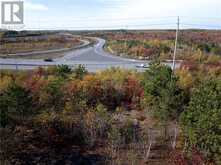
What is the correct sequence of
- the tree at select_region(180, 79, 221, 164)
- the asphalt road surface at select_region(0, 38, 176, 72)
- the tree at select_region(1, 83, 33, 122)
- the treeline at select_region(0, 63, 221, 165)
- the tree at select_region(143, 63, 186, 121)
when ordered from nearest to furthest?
the tree at select_region(180, 79, 221, 164) < the treeline at select_region(0, 63, 221, 165) < the tree at select_region(1, 83, 33, 122) < the tree at select_region(143, 63, 186, 121) < the asphalt road surface at select_region(0, 38, 176, 72)

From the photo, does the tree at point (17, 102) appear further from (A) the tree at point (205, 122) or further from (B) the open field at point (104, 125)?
(A) the tree at point (205, 122)

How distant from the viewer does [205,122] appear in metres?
14.4

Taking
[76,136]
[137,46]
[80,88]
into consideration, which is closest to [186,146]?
[76,136]

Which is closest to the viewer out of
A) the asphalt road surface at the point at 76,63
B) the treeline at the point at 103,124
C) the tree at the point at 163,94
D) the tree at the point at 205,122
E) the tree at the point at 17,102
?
the tree at the point at 205,122

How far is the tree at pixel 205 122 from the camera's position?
47.1 ft

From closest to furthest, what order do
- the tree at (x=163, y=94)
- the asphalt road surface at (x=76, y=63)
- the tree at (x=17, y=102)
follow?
the tree at (x=17, y=102) < the tree at (x=163, y=94) < the asphalt road surface at (x=76, y=63)

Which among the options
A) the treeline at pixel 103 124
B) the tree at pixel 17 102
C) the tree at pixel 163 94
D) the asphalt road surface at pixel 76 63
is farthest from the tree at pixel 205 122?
the asphalt road surface at pixel 76 63

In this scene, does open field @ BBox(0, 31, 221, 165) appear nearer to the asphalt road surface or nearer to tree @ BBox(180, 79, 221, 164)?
tree @ BBox(180, 79, 221, 164)

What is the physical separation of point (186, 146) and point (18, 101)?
25.5 feet

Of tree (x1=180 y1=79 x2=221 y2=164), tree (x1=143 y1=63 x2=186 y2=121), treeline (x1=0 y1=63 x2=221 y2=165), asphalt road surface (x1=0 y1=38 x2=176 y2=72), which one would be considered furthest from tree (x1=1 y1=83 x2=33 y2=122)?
asphalt road surface (x1=0 y1=38 x2=176 y2=72)

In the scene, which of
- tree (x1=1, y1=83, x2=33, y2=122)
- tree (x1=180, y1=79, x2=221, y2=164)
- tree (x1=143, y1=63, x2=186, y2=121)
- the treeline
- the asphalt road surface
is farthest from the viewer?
the asphalt road surface

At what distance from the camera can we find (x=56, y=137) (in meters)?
17.9

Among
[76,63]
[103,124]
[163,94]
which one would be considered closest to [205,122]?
[163,94]

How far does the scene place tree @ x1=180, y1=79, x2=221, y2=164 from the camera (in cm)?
1435
